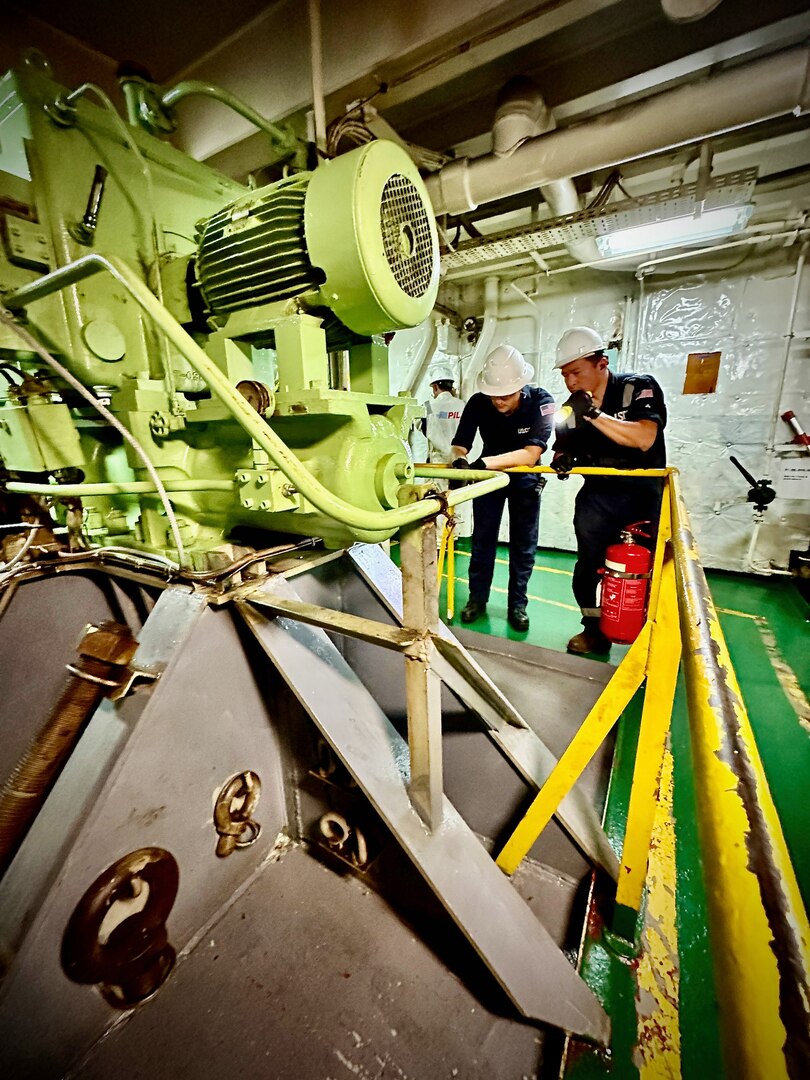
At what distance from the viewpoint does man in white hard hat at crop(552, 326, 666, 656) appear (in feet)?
9.24

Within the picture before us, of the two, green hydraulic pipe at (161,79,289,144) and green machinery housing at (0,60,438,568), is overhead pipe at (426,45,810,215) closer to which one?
green hydraulic pipe at (161,79,289,144)

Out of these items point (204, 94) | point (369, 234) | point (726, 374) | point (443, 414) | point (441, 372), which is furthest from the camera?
point (441, 372)

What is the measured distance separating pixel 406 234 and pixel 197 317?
2.99 feet

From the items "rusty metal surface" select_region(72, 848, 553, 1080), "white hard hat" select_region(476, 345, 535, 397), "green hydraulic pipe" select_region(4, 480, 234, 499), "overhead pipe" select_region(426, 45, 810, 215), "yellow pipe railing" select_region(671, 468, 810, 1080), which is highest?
"overhead pipe" select_region(426, 45, 810, 215)

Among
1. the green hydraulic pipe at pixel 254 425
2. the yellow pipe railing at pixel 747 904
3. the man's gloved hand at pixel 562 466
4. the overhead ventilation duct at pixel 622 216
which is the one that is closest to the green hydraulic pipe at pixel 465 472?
the man's gloved hand at pixel 562 466

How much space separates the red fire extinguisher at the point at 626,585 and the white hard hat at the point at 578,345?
1.26 meters

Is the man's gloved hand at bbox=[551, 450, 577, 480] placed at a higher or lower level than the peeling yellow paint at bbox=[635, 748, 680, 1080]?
higher

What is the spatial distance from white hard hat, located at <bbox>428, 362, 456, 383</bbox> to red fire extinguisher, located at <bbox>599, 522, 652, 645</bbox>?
3859mm

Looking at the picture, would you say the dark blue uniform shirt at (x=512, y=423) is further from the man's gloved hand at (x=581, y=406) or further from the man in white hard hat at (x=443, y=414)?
the man in white hard hat at (x=443, y=414)

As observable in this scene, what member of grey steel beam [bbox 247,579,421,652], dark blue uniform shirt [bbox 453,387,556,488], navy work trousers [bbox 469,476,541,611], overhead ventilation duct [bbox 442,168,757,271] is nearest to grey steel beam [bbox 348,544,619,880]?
grey steel beam [bbox 247,579,421,652]

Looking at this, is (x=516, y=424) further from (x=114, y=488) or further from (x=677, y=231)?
(x=114, y=488)

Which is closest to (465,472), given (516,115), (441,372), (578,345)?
(578,345)

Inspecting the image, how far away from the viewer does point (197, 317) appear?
66.4 inches

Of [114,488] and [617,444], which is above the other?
[617,444]
